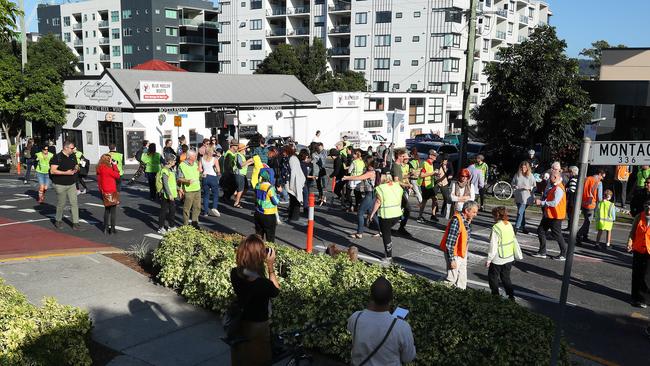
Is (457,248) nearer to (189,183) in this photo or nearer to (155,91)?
(189,183)

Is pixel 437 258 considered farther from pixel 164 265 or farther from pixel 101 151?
pixel 101 151

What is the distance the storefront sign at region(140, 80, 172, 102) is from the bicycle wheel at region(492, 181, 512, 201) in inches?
906

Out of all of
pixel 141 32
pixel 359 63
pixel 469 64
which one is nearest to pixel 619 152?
pixel 469 64

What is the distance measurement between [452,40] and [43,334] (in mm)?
65082

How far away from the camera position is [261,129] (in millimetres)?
41156

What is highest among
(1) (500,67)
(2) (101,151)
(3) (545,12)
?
(3) (545,12)

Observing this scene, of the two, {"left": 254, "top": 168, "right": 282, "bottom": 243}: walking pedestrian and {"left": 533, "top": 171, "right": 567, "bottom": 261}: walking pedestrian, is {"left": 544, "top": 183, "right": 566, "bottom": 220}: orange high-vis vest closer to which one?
{"left": 533, "top": 171, "right": 567, "bottom": 261}: walking pedestrian

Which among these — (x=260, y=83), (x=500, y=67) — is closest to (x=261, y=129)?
(x=260, y=83)

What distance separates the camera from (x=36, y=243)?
11.2 metres

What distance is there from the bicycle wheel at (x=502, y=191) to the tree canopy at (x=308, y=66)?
41581 mm

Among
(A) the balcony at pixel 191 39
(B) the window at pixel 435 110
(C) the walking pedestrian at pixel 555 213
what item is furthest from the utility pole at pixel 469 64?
(A) the balcony at pixel 191 39

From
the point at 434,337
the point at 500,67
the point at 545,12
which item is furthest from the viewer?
the point at 545,12

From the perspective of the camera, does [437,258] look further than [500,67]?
No

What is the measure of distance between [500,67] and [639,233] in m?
14.9
